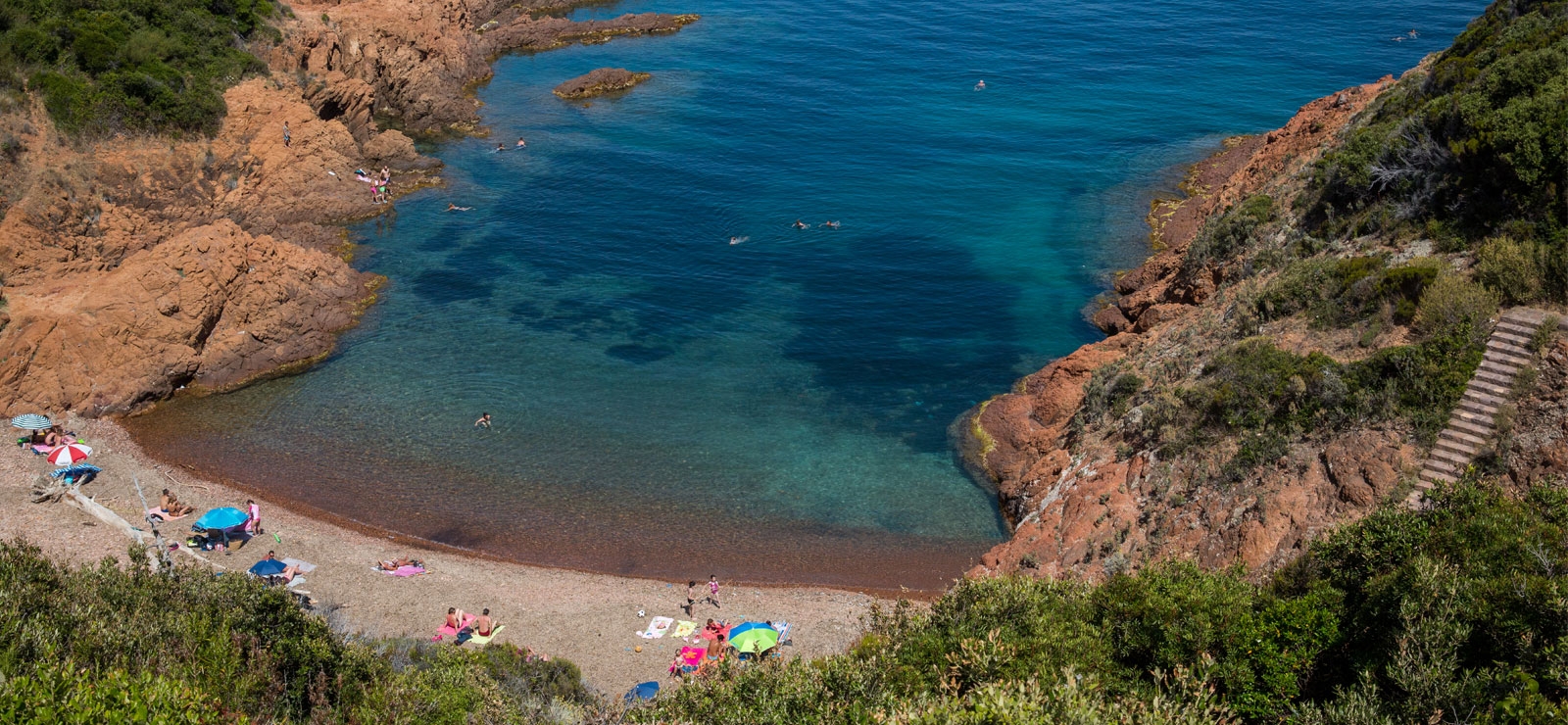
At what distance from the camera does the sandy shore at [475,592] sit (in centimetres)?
2889

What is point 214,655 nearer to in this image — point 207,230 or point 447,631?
point 447,631

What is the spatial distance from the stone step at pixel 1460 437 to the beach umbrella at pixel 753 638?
1679 centimetres

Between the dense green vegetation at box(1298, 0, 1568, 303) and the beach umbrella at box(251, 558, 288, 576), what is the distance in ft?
110

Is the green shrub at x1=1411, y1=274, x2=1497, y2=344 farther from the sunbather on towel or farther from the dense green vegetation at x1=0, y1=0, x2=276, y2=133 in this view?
the dense green vegetation at x1=0, y1=0, x2=276, y2=133

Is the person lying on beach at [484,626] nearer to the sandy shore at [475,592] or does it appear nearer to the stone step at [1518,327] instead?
the sandy shore at [475,592]

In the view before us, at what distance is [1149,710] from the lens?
16391 mm

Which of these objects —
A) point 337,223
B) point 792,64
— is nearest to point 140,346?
point 337,223

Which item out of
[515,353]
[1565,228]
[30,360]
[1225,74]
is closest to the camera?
[1565,228]

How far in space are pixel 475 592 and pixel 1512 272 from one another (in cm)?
2880

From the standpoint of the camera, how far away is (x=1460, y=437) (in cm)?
2225

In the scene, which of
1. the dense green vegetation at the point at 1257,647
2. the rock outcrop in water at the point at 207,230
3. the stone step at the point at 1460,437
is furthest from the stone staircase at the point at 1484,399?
the rock outcrop in water at the point at 207,230

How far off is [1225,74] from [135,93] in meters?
73.7

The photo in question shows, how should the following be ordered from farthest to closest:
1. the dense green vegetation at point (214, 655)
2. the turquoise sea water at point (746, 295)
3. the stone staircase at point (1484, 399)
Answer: the turquoise sea water at point (746, 295), the stone staircase at point (1484, 399), the dense green vegetation at point (214, 655)

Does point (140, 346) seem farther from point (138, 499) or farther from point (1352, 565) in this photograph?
point (1352, 565)
